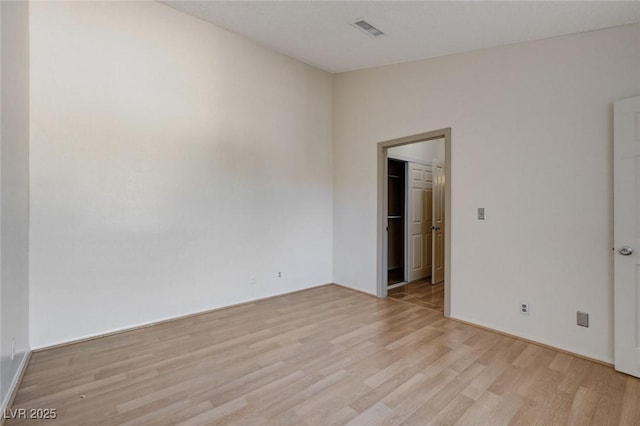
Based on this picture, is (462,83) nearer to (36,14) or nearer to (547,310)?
(547,310)

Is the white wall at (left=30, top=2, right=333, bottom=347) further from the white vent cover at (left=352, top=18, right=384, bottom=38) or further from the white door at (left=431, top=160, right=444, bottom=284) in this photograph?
the white door at (left=431, top=160, right=444, bottom=284)

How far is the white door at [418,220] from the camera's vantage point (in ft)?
16.6

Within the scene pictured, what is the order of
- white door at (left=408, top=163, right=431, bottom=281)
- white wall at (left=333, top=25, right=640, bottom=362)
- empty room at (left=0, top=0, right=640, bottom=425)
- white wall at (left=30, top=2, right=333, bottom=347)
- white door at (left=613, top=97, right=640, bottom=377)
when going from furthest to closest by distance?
white door at (left=408, top=163, right=431, bottom=281) → white wall at (left=30, top=2, right=333, bottom=347) → white wall at (left=333, top=25, right=640, bottom=362) → white door at (left=613, top=97, right=640, bottom=377) → empty room at (left=0, top=0, right=640, bottom=425)

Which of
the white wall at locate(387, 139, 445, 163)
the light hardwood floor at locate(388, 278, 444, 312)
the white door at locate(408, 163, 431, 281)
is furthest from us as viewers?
the white door at locate(408, 163, 431, 281)

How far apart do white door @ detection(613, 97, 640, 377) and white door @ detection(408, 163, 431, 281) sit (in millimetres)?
2714

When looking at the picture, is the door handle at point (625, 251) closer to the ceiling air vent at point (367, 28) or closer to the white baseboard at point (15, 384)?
the ceiling air vent at point (367, 28)

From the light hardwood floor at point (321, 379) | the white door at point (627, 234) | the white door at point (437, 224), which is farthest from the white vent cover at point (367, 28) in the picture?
the light hardwood floor at point (321, 379)

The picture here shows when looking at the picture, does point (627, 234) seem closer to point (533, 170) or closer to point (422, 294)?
point (533, 170)

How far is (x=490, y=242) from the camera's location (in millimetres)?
3230

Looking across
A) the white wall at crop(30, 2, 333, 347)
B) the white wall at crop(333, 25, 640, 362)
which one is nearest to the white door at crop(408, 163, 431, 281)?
the white wall at crop(333, 25, 640, 362)

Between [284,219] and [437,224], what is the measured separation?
2581 millimetres

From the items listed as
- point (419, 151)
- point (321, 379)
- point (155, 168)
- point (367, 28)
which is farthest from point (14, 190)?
point (419, 151)

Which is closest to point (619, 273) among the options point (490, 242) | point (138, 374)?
point (490, 242)

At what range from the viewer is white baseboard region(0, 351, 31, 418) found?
1853mm
